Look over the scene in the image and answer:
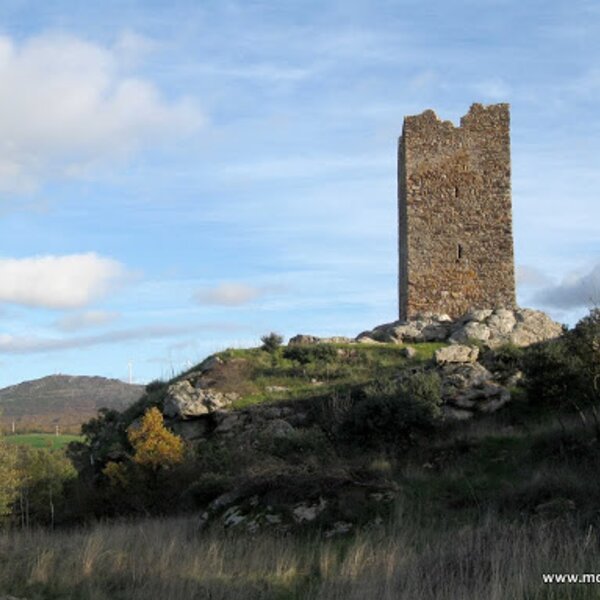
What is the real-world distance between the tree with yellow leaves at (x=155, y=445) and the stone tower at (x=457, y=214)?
12.9 meters

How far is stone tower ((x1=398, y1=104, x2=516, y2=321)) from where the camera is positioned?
3095 centimetres

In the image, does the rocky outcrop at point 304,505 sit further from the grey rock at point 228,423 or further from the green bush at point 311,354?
the green bush at point 311,354

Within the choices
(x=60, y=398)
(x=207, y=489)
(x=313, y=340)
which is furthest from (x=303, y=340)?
(x=60, y=398)

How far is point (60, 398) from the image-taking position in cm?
12419

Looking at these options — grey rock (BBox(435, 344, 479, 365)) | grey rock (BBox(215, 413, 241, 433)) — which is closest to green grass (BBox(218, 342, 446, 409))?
grey rock (BBox(215, 413, 241, 433))

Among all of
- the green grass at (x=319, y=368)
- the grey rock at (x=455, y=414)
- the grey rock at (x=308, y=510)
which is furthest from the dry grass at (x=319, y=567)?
the green grass at (x=319, y=368)

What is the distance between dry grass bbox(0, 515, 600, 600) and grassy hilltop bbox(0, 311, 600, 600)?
1.2 inches

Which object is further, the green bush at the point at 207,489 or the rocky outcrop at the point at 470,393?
the rocky outcrop at the point at 470,393

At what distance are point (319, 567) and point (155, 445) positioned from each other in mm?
12350

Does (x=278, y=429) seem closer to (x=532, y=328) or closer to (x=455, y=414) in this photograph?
(x=455, y=414)

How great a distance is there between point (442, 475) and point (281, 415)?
25.3ft

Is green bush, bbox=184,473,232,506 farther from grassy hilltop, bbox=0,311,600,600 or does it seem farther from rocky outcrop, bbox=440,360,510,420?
rocky outcrop, bbox=440,360,510,420

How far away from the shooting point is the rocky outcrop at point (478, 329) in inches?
1078

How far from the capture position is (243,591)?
7430 mm
